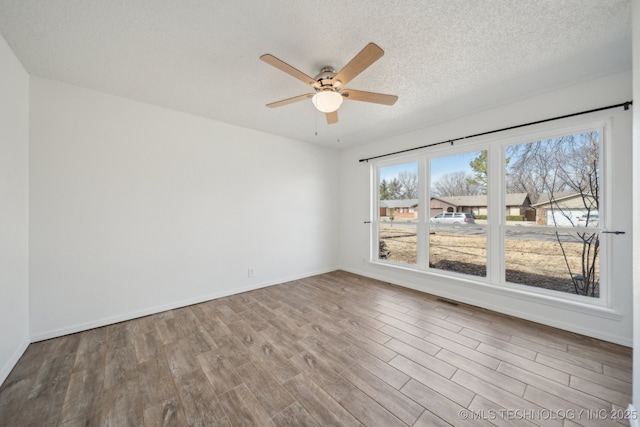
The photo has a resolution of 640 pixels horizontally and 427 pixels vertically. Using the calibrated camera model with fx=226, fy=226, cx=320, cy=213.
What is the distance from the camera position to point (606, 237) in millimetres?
2191

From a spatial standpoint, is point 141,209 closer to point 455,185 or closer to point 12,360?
point 12,360

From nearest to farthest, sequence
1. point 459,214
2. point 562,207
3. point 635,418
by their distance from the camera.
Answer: point 635,418
point 562,207
point 459,214

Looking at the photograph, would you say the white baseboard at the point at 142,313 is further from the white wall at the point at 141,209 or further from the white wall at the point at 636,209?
the white wall at the point at 636,209

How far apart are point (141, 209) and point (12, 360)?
1558mm

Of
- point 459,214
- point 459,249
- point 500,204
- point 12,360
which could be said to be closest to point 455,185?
point 459,214

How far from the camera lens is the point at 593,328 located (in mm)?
2217

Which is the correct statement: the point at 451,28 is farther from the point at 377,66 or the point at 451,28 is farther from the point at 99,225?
the point at 99,225

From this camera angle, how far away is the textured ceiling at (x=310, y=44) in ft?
4.88

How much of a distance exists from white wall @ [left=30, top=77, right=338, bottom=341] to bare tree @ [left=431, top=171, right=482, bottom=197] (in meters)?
2.48

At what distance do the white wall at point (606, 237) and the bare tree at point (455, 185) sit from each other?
57cm

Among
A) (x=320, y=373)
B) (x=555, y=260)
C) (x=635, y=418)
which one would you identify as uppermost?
(x=555, y=260)

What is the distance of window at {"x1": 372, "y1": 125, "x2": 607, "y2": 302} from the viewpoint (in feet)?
7.70

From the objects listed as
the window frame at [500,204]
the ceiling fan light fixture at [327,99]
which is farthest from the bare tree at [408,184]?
the ceiling fan light fixture at [327,99]

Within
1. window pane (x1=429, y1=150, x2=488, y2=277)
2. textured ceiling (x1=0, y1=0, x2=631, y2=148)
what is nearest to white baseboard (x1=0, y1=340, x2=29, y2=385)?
textured ceiling (x1=0, y1=0, x2=631, y2=148)
